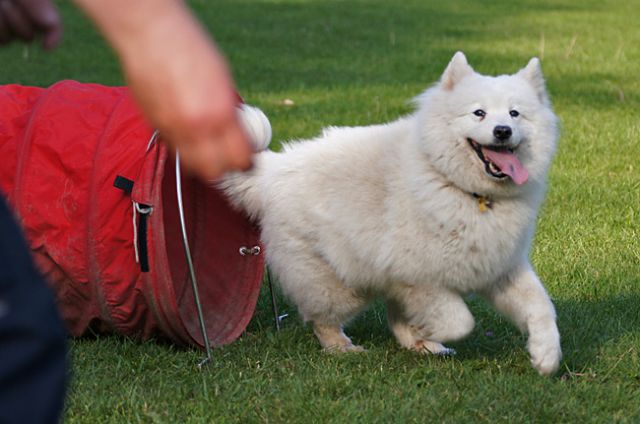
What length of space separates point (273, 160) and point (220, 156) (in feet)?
11.0

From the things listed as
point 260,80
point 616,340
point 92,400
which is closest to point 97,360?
point 92,400

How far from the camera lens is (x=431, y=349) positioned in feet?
13.7

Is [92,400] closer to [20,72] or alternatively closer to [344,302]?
[344,302]

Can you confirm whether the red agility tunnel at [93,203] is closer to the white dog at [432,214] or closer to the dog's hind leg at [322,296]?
the dog's hind leg at [322,296]

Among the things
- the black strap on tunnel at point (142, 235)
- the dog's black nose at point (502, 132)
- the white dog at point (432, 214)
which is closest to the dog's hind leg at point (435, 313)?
the white dog at point (432, 214)

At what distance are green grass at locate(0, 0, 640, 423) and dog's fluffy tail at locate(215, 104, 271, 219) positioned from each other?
0.52 metres

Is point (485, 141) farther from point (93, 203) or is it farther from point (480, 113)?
point (93, 203)

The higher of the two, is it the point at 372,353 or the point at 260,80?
the point at 372,353

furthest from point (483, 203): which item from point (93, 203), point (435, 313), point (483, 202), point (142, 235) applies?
point (93, 203)

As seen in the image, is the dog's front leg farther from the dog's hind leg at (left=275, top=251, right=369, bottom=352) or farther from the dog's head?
the dog's hind leg at (left=275, top=251, right=369, bottom=352)

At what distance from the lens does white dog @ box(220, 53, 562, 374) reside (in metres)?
3.89

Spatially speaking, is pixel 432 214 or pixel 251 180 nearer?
pixel 432 214

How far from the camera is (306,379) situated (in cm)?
378

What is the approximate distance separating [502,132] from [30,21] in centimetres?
273
